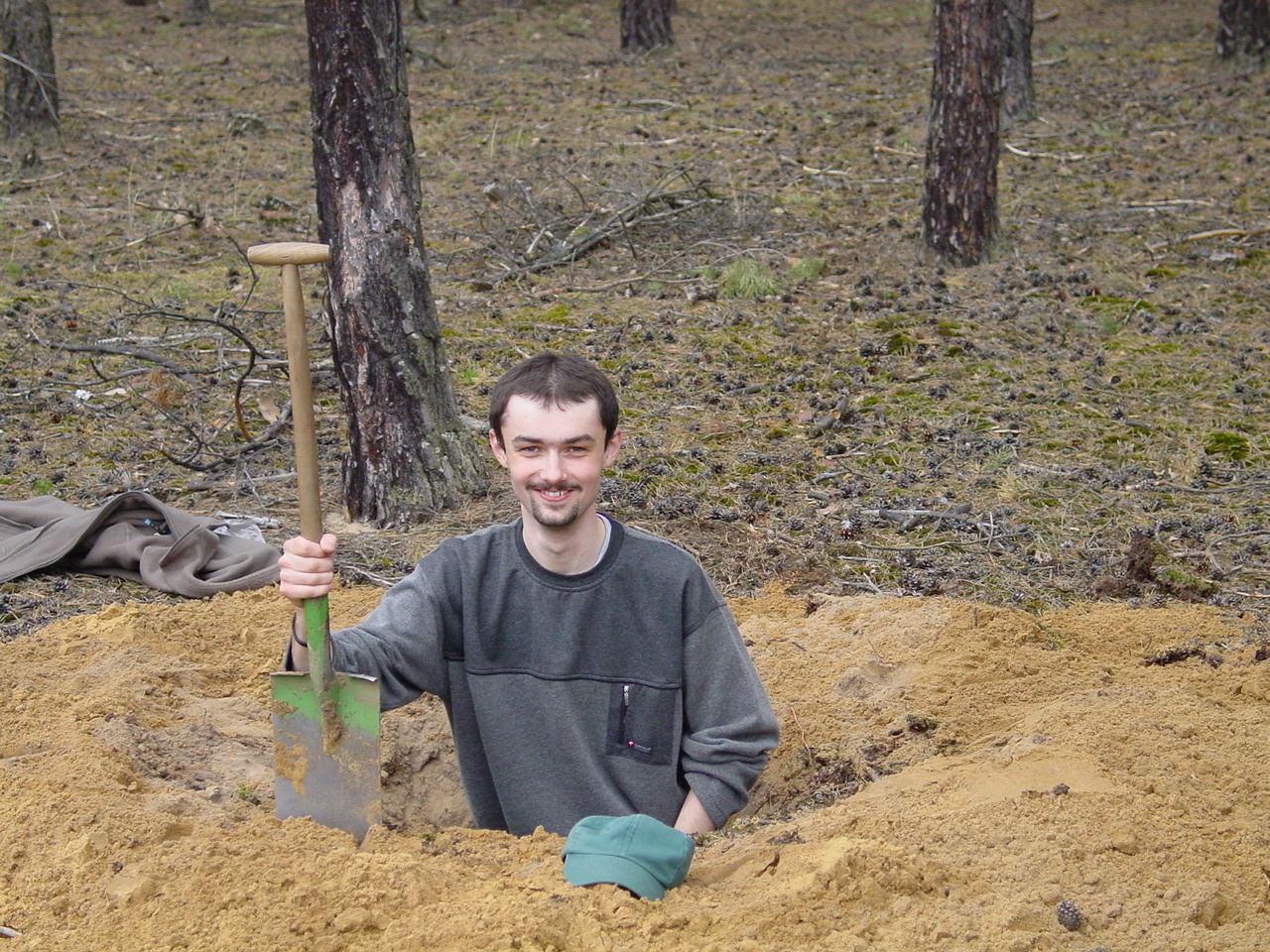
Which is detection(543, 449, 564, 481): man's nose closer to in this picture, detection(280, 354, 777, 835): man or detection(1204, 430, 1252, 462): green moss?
detection(280, 354, 777, 835): man

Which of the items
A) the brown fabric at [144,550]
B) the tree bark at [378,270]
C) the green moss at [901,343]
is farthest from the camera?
the green moss at [901,343]

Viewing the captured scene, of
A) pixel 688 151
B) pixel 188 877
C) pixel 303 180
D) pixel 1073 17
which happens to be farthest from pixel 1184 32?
Answer: pixel 188 877

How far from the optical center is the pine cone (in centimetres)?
249

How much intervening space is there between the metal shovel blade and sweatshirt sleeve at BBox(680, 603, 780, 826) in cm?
72

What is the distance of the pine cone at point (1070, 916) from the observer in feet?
8.16

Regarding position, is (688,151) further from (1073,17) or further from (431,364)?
(1073,17)

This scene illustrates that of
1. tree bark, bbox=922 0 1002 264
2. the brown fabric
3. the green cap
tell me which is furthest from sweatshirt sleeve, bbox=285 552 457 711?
tree bark, bbox=922 0 1002 264

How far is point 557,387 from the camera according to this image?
302 cm

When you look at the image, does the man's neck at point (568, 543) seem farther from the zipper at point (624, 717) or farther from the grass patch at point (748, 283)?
the grass patch at point (748, 283)

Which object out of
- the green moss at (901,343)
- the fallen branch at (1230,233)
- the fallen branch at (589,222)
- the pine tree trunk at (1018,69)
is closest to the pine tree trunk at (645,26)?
the pine tree trunk at (1018,69)

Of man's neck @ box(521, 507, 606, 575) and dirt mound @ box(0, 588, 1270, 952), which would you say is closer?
dirt mound @ box(0, 588, 1270, 952)

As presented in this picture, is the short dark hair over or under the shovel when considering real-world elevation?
over

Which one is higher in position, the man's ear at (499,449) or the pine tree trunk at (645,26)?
the pine tree trunk at (645,26)

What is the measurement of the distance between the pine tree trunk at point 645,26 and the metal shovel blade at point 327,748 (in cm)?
1266
